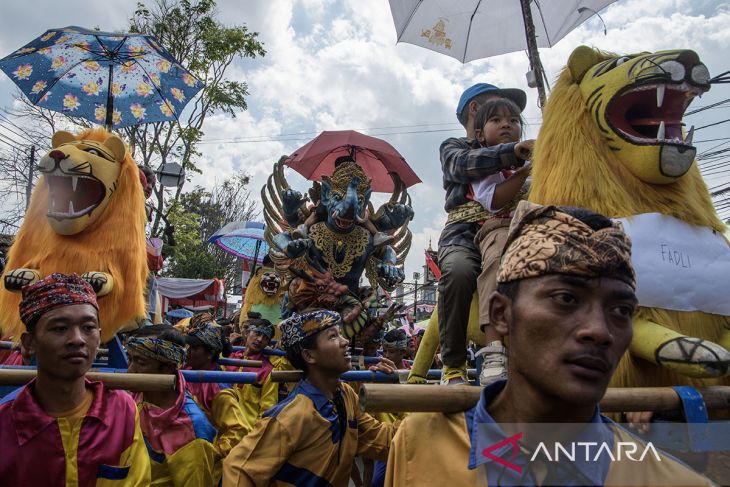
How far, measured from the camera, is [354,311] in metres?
4.95

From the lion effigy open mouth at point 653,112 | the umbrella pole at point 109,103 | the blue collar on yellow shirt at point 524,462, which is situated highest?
the umbrella pole at point 109,103

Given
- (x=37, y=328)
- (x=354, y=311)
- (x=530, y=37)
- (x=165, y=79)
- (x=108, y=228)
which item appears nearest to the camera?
(x=37, y=328)

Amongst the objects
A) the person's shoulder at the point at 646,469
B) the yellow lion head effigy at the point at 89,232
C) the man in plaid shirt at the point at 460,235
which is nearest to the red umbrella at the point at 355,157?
the yellow lion head effigy at the point at 89,232

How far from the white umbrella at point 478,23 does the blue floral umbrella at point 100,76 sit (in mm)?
2888

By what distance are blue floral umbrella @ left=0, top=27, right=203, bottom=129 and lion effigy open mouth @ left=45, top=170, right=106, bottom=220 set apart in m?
1.32

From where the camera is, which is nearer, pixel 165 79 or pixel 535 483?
pixel 535 483

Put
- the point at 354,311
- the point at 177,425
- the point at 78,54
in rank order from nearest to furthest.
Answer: the point at 177,425
the point at 354,311
the point at 78,54

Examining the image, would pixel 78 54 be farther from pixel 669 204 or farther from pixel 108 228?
pixel 669 204

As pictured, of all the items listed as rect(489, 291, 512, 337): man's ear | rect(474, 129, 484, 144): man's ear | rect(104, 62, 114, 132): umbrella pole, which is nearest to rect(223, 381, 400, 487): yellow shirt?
rect(489, 291, 512, 337): man's ear

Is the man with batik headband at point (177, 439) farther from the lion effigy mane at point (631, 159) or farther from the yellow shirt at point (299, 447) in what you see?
the lion effigy mane at point (631, 159)

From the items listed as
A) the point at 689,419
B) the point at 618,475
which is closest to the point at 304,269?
the point at 689,419

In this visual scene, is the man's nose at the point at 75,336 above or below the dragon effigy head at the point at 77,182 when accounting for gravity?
below

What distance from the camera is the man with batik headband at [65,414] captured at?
7.09ft

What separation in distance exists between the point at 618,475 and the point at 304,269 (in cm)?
401
